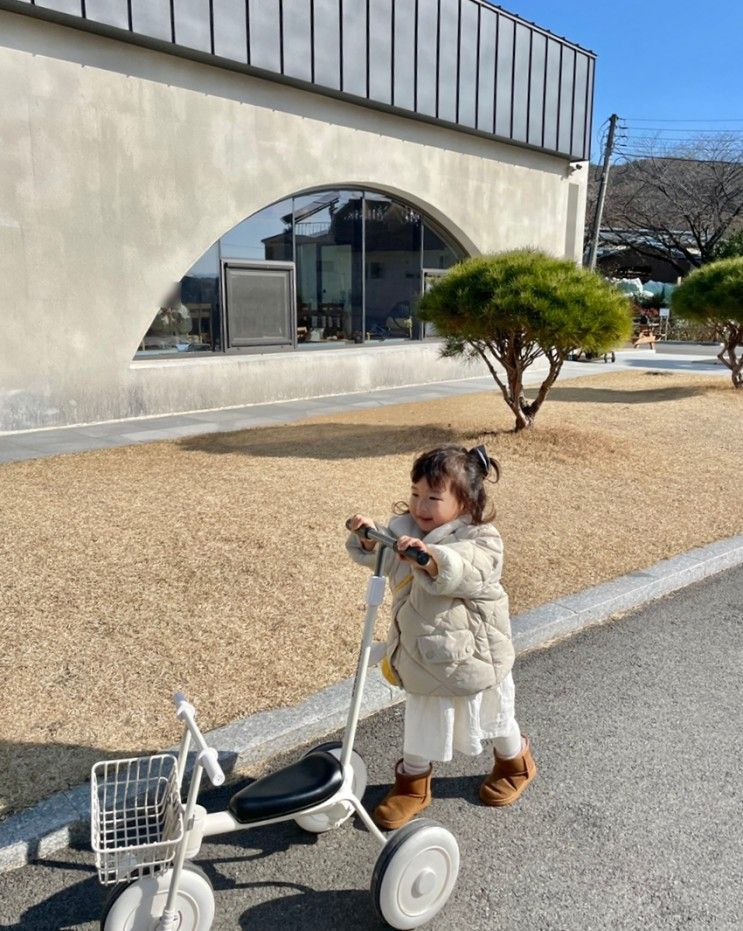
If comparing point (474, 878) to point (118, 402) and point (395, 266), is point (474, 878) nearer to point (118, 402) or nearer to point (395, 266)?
point (118, 402)

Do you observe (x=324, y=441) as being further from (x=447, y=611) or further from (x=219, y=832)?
(x=219, y=832)

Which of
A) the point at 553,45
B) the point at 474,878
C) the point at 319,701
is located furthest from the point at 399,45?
the point at 474,878

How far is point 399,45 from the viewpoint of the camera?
45.8 ft

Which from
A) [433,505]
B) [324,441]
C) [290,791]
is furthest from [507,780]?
[324,441]

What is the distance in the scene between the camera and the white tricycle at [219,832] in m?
2.14

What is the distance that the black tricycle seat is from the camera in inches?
90.6

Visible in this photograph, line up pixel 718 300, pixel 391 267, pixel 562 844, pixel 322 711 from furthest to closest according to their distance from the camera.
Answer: pixel 391 267 → pixel 718 300 → pixel 322 711 → pixel 562 844

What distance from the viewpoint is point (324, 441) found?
9.27 meters

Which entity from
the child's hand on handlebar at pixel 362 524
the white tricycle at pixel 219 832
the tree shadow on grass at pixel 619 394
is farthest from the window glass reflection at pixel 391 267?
the white tricycle at pixel 219 832

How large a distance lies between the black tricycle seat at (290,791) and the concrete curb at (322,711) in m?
0.75

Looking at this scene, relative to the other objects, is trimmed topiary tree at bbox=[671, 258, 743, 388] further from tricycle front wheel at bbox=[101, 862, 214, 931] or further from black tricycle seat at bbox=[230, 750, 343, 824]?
tricycle front wheel at bbox=[101, 862, 214, 931]

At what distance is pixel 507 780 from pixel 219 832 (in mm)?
1244

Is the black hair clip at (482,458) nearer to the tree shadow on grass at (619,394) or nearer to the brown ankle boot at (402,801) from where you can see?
the brown ankle boot at (402,801)

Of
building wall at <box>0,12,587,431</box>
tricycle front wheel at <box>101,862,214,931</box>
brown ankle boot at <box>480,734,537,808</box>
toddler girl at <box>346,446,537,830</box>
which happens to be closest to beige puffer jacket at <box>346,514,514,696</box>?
toddler girl at <box>346,446,537,830</box>
